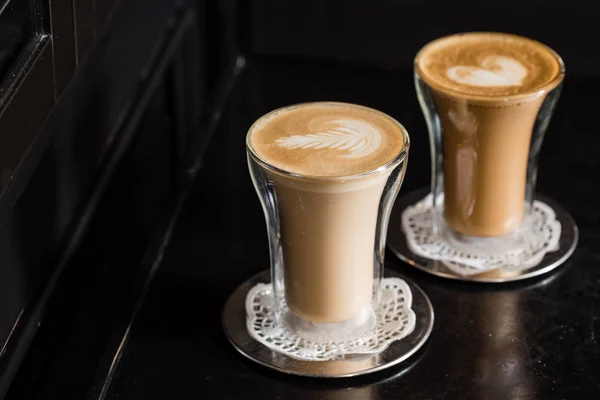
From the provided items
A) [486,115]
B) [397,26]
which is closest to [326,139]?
[486,115]

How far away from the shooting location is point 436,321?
34.3 inches

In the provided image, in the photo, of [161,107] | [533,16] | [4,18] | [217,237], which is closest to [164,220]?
[217,237]

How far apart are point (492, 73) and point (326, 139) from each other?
198mm

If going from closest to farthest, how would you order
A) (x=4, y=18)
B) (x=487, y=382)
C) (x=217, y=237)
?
(x=4, y=18) → (x=487, y=382) → (x=217, y=237)

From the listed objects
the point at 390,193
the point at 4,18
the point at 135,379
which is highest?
the point at 4,18

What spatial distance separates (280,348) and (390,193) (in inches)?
5.9

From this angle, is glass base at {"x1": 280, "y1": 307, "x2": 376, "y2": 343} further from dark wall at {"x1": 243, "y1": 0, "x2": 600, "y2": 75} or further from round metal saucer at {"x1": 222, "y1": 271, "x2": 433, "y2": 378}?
dark wall at {"x1": 243, "y1": 0, "x2": 600, "y2": 75}

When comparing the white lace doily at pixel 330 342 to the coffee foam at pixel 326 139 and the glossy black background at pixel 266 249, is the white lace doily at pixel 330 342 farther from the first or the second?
the coffee foam at pixel 326 139

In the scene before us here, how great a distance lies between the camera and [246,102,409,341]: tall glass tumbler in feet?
2.47

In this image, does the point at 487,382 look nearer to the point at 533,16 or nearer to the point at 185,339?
the point at 185,339

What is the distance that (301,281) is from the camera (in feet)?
2.68

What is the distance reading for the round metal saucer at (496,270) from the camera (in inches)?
36.3

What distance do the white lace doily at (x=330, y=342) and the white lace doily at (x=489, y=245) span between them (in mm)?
67

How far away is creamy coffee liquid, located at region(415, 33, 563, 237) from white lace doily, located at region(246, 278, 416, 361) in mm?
104
